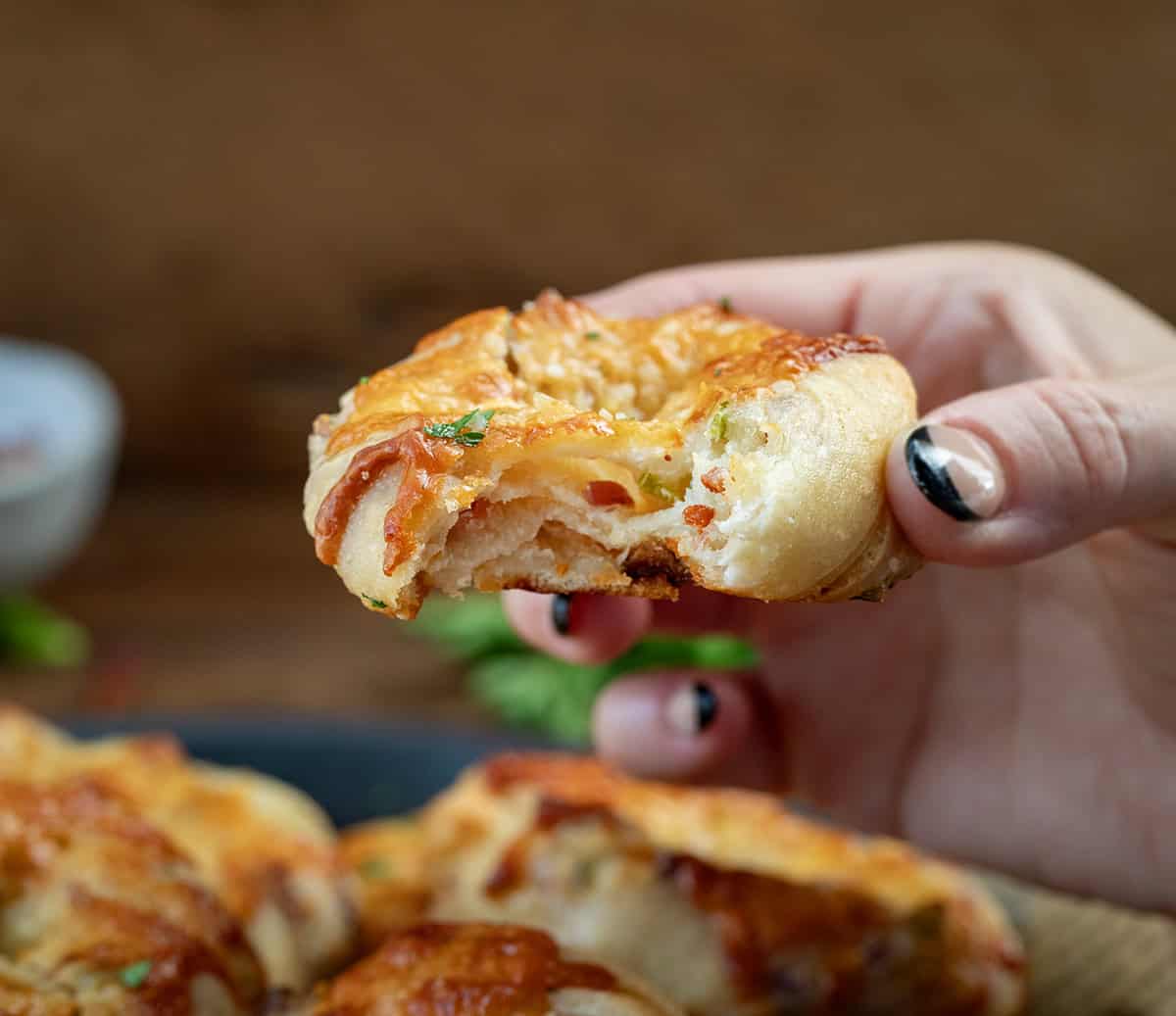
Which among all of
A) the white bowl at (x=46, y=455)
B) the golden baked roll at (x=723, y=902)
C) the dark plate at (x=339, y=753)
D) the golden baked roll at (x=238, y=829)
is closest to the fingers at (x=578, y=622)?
the golden baked roll at (x=723, y=902)

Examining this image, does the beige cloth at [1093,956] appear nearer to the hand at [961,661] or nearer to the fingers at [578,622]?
the hand at [961,661]

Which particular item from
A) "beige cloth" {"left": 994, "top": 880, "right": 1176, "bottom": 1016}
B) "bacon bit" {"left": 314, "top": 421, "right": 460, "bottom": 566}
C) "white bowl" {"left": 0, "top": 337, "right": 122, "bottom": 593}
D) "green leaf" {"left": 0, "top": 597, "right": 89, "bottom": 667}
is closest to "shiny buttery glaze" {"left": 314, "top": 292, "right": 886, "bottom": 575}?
"bacon bit" {"left": 314, "top": 421, "right": 460, "bottom": 566}

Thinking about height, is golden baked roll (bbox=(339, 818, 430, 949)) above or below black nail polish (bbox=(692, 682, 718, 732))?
below

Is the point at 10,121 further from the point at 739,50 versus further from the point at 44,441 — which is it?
the point at 739,50

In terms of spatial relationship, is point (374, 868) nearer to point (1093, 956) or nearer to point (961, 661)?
point (961, 661)

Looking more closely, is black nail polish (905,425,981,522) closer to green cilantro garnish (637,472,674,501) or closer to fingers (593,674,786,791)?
green cilantro garnish (637,472,674,501)

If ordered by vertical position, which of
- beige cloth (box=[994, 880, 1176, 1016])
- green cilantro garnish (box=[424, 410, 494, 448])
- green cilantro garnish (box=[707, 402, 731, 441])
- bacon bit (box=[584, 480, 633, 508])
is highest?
green cilantro garnish (box=[707, 402, 731, 441])
